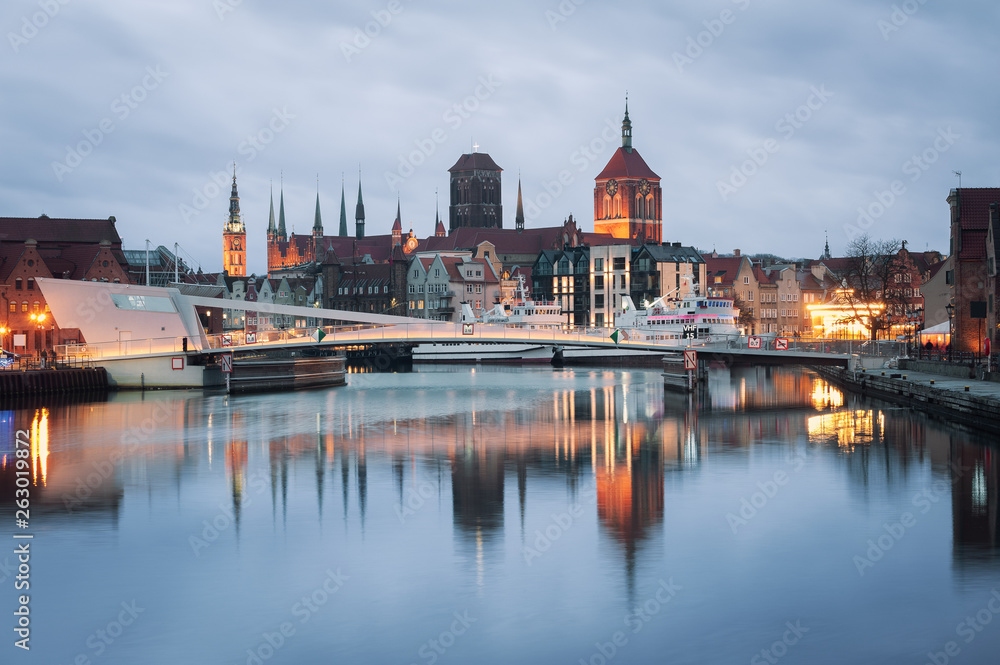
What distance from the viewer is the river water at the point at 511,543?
19.4 metres

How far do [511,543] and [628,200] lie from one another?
16762 cm

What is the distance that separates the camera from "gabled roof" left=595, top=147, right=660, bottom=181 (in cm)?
19262

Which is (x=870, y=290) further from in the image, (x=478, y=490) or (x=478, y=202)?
(x=478, y=202)

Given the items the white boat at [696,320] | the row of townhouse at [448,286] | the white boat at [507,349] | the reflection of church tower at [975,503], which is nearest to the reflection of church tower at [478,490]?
the reflection of church tower at [975,503]

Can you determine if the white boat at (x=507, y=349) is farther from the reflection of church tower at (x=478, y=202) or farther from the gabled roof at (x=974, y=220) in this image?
the reflection of church tower at (x=478, y=202)

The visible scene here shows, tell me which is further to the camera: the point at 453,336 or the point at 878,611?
the point at 453,336

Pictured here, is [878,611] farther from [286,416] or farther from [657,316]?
[657,316]

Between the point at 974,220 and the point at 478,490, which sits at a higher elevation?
the point at 974,220

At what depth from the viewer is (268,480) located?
3522 centimetres

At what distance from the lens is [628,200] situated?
18975 cm

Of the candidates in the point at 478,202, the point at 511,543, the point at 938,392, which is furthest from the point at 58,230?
the point at 478,202

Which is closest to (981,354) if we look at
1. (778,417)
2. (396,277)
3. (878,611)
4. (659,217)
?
(778,417)

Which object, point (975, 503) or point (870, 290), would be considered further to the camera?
point (870, 290)

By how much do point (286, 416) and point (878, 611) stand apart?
38188 mm
